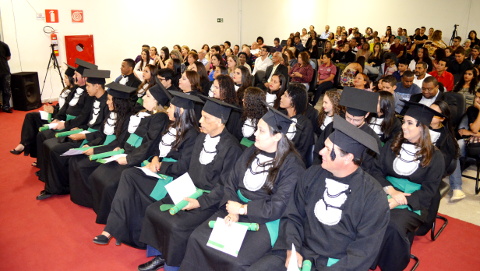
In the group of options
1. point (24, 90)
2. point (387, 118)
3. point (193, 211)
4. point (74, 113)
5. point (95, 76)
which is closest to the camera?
point (193, 211)

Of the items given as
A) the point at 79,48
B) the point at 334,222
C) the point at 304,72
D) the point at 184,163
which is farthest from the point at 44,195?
the point at 79,48

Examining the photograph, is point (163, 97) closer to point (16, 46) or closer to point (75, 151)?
point (75, 151)

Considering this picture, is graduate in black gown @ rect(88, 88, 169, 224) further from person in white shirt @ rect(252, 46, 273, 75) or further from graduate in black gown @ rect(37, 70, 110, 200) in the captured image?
person in white shirt @ rect(252, 46, 273, 75)

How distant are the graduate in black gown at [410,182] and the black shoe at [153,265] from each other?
1884 millimetres

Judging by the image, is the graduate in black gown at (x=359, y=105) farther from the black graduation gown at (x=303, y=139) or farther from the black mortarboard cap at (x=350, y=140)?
the black mortarboard cap at (x=350, y=140)

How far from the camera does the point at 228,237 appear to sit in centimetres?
260

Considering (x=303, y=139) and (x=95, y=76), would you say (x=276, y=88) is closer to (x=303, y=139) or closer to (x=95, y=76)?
(x=303, y=139)

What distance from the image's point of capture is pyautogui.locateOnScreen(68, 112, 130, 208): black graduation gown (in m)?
4.15

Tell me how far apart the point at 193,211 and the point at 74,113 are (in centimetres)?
319

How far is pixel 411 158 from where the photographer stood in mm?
3234

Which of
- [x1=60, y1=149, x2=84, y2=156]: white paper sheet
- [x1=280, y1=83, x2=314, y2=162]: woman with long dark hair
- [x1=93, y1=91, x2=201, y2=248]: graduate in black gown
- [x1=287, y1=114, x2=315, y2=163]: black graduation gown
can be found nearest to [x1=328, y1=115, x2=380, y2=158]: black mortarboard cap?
[x1=93, y1=91, x2=201, y2=248]: graduate in black gown

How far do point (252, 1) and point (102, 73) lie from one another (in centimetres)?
1098

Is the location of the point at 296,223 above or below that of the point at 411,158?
below

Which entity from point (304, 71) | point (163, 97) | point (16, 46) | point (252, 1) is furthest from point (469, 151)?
point (252, 1)
